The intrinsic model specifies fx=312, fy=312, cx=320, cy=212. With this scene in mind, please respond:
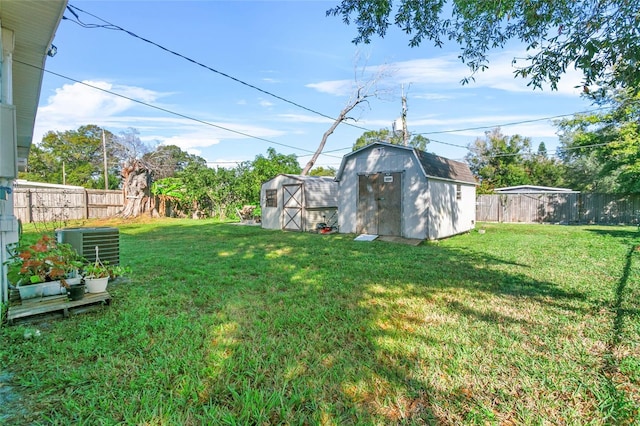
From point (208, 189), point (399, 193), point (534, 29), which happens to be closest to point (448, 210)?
point (399, 193)

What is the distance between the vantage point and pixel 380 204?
397 inches

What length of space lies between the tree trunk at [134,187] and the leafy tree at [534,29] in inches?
645

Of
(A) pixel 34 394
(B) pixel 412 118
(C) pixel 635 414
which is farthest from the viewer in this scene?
(B) pixel 412 118

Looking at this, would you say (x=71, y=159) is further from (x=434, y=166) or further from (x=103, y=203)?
(x=434, y=166)

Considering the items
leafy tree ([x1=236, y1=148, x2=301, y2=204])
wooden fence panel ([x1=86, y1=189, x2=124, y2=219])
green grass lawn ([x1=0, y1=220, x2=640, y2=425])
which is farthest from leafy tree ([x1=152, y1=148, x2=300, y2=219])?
green grass lawn ([x1=0, y1=220, x2=640, y2=425])

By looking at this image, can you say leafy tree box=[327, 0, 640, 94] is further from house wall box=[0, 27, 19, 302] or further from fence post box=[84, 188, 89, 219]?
fence post box=[84, 188, 89, 219]

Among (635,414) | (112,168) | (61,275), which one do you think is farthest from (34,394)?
(112,168)

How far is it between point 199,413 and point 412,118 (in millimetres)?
17596

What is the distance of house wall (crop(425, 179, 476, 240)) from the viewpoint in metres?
9.41

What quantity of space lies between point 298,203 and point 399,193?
14.2ft

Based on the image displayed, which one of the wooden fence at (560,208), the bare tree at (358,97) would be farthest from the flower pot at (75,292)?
the wooden fence at (560,208)

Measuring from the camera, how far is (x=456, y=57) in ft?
14.0

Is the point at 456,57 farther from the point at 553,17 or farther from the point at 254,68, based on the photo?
the point at 254,68

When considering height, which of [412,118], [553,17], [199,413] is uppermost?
[412,118]
